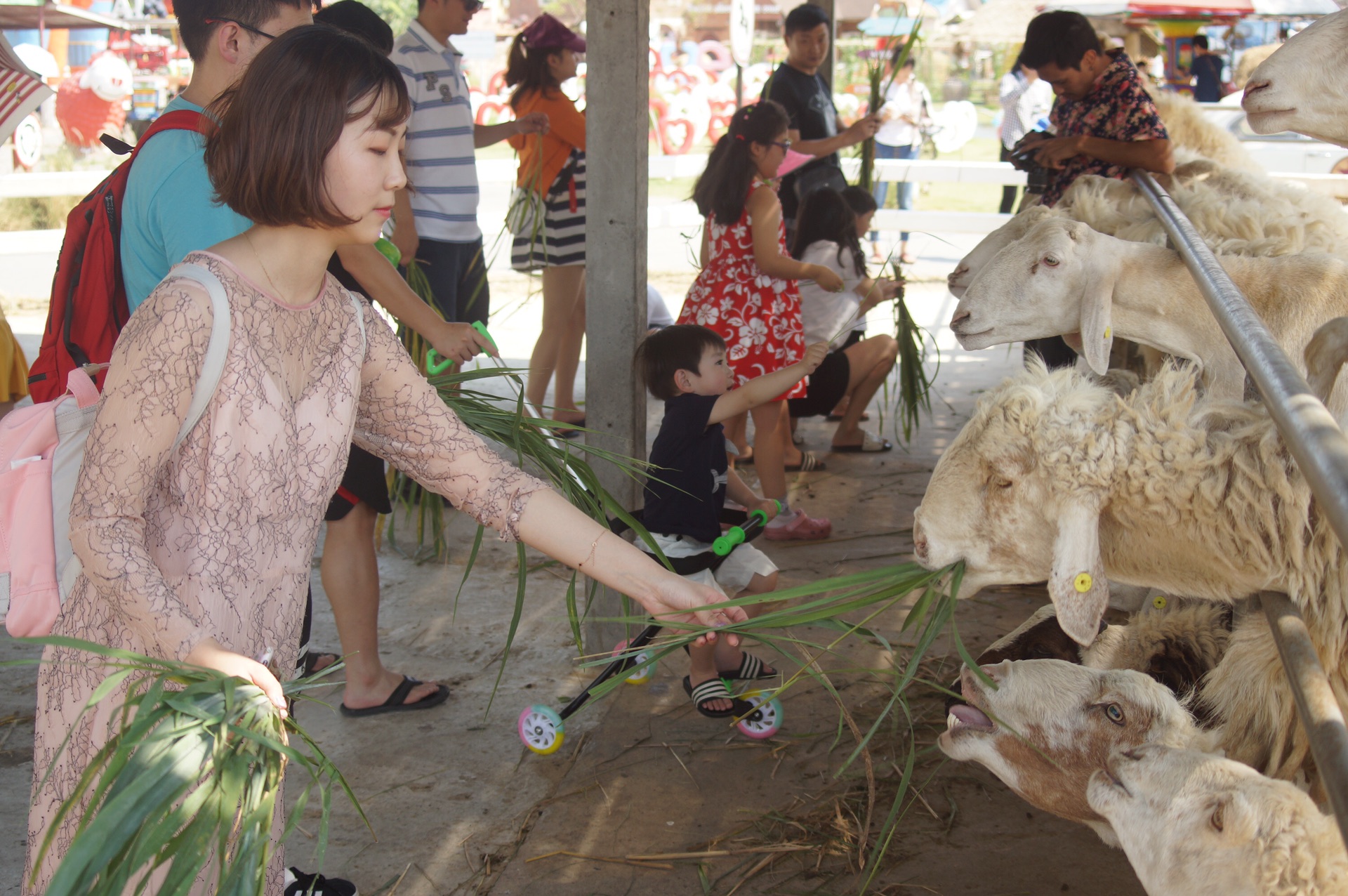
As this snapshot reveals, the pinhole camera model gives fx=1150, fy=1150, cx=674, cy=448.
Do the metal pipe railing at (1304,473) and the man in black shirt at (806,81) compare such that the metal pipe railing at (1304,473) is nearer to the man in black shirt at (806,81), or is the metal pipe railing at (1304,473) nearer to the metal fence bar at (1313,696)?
the metal fence bar at (1313,696)

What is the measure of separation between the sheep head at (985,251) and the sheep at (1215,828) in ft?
7.61

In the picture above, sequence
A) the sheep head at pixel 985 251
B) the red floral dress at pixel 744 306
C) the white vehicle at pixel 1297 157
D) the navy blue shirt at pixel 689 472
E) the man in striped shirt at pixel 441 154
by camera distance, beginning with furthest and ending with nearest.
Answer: the white vehicle at pixel 1297 157, the red floral dress at pixel 744 306, the man in striped shirt at pixel 441 154, the sheep head at pixel 985 251, the navy blue shirt at pixel 689 472

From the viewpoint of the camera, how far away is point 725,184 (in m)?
5.02

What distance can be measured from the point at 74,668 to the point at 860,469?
4.90 metres

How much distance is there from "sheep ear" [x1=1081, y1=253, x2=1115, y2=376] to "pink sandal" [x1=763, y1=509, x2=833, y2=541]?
6.65 ft

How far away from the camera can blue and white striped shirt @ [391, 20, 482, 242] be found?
4855mm

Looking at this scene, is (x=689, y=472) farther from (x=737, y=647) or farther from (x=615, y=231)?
(x=615, y=231)

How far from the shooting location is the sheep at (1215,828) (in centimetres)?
153

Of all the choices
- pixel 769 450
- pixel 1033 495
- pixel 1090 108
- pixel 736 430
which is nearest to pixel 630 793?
pixel 1033 495

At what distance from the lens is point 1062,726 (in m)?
2.15

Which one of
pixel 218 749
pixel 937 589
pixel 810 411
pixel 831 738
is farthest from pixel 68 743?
pixel 810 411

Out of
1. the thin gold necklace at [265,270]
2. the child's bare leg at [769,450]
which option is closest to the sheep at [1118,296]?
the child's bare leg at [769,450]

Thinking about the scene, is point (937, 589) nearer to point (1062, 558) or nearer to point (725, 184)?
point (1062, 558)

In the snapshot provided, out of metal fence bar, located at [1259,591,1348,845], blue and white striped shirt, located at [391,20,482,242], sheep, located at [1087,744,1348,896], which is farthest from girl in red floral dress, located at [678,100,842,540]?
sheep, located at [1087,744,1348,896]
